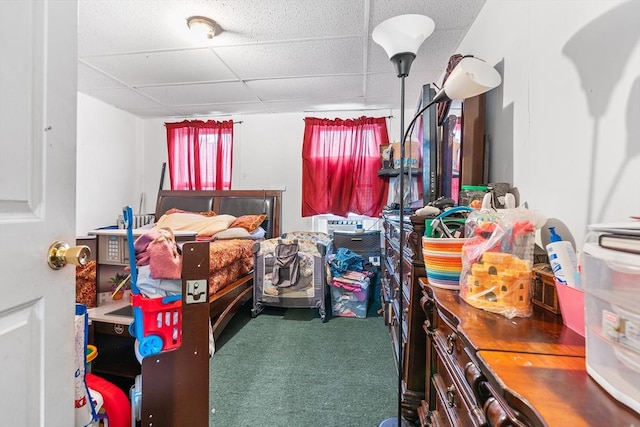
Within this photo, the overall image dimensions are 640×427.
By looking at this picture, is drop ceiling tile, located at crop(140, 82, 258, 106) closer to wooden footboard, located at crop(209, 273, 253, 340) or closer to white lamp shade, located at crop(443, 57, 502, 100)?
wooden footboard, located at crop(209, 273, 253, 340)

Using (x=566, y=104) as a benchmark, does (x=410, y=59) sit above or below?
above

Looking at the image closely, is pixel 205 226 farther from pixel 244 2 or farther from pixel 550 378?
pixel 550 378

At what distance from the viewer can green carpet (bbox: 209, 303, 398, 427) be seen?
1.51 m

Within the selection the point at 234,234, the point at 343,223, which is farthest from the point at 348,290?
the point at 234,234

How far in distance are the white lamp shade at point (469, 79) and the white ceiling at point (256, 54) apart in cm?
95

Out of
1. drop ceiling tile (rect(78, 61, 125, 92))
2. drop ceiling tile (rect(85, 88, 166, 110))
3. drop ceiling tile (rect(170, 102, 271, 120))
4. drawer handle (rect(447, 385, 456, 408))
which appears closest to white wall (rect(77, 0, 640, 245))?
drawer handle (rect(447, 385, 456, 408))

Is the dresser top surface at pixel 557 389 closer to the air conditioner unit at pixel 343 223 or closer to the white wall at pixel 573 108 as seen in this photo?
the white wall at pixel 573 108

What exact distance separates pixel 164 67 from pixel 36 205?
8.16 ft

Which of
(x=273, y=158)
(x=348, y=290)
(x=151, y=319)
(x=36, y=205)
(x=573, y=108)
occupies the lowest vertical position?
(x=348, y=290)

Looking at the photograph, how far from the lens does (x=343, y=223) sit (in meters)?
3.83

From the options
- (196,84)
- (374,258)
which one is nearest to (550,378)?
(374,258)

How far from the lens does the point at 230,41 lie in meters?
2.17

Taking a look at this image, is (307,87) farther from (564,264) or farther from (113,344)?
(564,264)

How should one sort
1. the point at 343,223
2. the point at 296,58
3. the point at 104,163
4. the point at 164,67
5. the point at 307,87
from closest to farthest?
the point at 296,58
the point at 164,67
the point at 307,87
the point at 104,163
the point at 343,223
